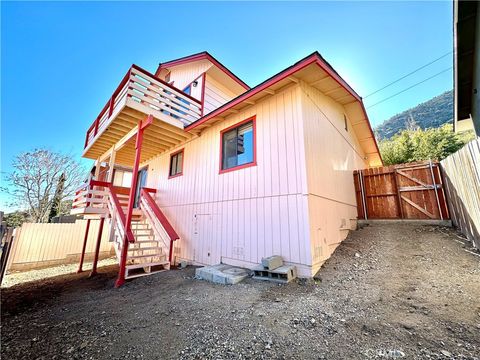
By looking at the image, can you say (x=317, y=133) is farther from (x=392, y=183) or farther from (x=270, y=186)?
(x=392, y=183)

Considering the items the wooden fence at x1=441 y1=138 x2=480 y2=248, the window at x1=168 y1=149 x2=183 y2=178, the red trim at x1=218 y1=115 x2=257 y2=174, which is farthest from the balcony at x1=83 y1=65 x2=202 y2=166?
the wooden fence at x1=441 y1=138 x2=480 y2=248

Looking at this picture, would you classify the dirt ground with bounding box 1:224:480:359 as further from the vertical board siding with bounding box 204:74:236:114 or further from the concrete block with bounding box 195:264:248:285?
the vertical board siding with bounding box 204:74:236:114

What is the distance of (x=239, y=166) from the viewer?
5.81 meters

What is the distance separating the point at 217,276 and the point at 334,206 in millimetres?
3900

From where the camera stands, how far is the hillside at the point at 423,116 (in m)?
48.9

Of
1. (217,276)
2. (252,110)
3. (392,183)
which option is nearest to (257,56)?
(252,110)

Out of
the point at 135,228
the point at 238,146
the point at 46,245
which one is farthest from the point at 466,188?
the point at 46,245

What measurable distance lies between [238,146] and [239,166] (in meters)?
0.73

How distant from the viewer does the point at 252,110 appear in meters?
5.92

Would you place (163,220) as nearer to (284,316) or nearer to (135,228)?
(135,228)

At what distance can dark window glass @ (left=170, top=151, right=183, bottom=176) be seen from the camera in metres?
8.42

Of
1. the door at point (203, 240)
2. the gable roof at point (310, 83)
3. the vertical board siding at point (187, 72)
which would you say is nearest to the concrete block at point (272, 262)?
the door at point (203, 240)

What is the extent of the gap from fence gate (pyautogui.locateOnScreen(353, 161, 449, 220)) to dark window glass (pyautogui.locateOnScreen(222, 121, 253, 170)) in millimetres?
5423

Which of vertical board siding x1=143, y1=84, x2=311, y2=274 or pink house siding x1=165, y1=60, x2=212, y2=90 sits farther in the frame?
pink house siding x1=165, y1=60, x2=212, y2=90
